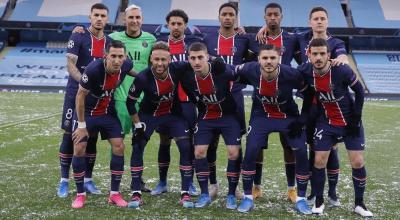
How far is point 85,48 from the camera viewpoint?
5.97 metres

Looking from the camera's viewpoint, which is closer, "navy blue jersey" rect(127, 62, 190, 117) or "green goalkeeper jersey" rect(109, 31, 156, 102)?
"navy blue jersey" rect(127, 62, 190, 117)

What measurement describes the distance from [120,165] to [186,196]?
2.50ft

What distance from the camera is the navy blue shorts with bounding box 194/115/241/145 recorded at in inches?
221

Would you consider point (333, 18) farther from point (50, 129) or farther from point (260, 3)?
point (50, 129)

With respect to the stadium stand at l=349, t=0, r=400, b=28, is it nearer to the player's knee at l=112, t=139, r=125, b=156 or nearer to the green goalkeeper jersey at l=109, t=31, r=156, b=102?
the green goalkeeper jersey at l=109, t=31, r=156, b=102

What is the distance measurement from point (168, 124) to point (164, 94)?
1.12 feet

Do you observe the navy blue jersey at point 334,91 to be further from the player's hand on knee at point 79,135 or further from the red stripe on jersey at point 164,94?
the player's hand on knee at point 79,135

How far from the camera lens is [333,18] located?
31.0 m

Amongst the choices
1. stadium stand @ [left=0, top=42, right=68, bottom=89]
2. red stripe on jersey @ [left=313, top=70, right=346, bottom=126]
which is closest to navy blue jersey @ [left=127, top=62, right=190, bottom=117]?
red stripe on jersey @ [left=313, top=70, right=346, bottom=126]

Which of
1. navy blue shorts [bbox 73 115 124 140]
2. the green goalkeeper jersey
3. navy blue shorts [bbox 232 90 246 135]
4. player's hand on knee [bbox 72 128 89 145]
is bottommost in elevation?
player's hand on knee [bbox 72 128 89 145]

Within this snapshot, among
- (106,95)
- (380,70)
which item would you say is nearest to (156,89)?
(106,95)

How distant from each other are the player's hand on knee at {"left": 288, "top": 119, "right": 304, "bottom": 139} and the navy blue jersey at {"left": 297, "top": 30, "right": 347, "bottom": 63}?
76 cm

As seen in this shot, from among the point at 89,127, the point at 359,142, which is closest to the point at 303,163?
the point at 359,142

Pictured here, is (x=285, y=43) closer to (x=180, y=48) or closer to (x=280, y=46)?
(x=280, y=46)
